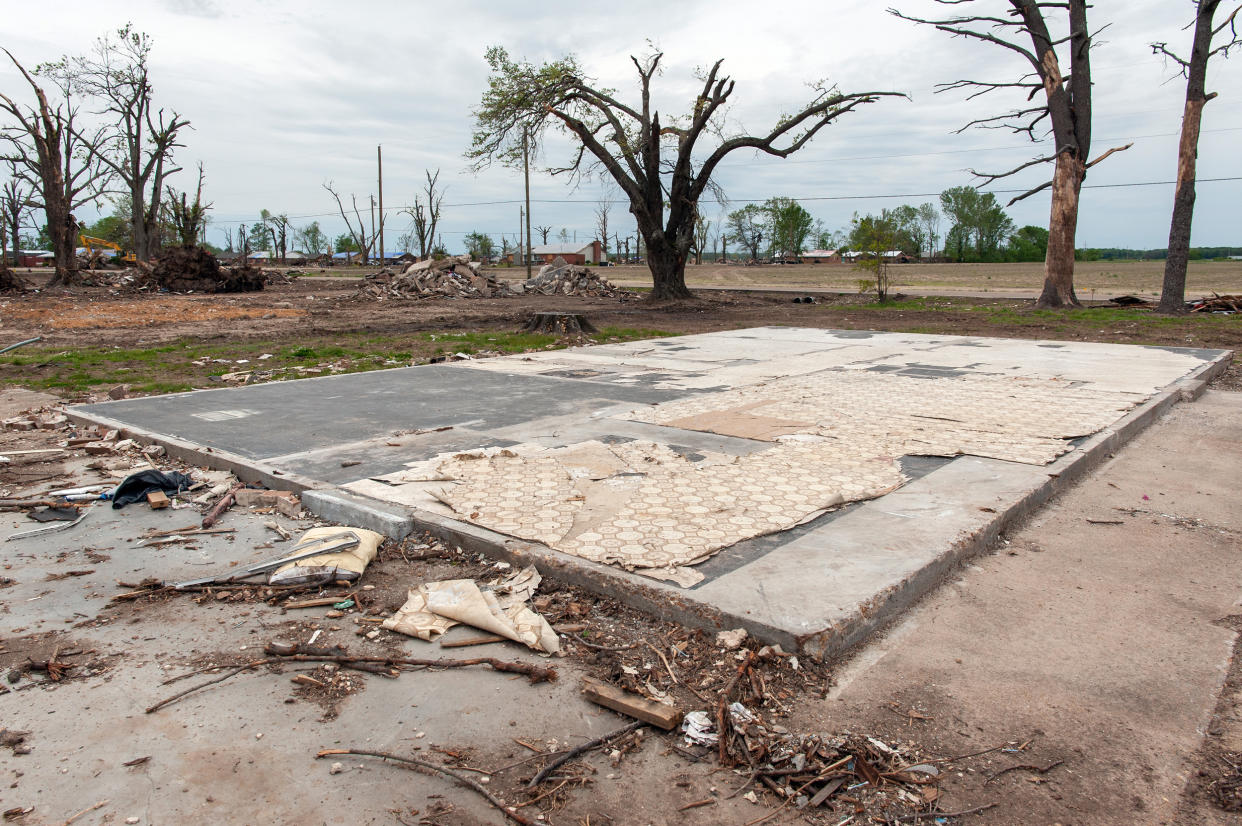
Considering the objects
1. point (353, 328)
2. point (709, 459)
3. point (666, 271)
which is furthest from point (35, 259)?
point (709, 459)

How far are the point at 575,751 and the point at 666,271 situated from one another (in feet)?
82.2

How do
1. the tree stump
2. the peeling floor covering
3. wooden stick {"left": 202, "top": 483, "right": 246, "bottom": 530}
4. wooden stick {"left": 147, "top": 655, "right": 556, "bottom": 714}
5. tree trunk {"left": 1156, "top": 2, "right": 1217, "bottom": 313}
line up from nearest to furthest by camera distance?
wooden stick {"left": 147, "top": 655, "right": 556, "bottom": 714}
the peeling floor covering
wooden stick {"left": 202, "top": 483, "right": 246, "bottom": 530}
the tree stump
tree trunk {"left": 1156, "top": 2, "right": 1217, "bottom": 313}

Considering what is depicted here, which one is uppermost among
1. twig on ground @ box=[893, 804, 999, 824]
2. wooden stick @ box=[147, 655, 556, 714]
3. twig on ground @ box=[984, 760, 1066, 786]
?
wooden stick @ box=[147, 655, 556, 714]

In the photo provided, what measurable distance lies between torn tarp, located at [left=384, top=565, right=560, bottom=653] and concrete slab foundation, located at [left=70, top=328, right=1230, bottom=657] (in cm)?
24

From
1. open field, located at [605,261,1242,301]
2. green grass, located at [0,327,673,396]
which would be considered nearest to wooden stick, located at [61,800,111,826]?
green grass, located at [0,327,673,396]

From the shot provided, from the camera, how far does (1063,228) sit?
20781mm

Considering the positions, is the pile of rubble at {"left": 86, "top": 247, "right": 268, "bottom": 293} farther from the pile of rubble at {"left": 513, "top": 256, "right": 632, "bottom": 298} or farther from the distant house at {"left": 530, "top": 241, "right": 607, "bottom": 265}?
the distant house at {"left": 530, "top": 241, "right": 607, "bottom": 265}

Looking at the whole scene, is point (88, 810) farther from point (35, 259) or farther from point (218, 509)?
point (35, 259)

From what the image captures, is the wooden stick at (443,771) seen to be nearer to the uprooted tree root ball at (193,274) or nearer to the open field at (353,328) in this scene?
the open field at (353,328)

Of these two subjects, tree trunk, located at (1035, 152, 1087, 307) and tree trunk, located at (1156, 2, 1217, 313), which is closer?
tree trunk, located at (1156, 2, 1217, 313)

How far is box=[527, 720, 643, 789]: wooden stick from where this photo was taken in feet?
7.60

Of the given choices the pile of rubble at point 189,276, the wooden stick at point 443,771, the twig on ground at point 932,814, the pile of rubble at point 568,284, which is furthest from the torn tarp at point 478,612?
the pile of rubble at point 189,276

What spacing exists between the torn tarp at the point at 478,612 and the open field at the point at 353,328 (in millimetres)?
7039

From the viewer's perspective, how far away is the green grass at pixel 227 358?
31.9 ft
